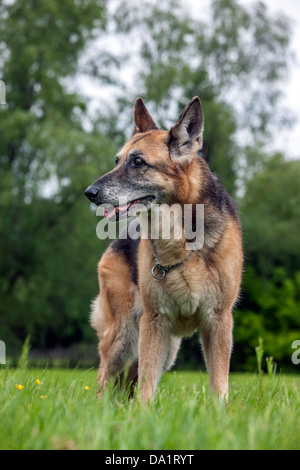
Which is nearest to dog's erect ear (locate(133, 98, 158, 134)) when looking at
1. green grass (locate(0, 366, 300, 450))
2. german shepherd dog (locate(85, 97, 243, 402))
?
german shepherd dog (locate(85, 97, 243, 402))

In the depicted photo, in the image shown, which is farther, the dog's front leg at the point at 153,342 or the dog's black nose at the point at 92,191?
the dog's front leg at the point at 153,342

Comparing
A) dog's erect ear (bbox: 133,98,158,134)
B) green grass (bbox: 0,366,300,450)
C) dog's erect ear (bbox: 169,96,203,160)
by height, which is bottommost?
green grass (bbox: 0,366,300,450)

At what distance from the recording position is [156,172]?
4.16 meters

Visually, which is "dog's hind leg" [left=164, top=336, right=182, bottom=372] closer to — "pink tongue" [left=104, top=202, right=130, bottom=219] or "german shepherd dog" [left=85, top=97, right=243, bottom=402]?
"german shepherd dog" [left=85, top=97, right=243, bottom=402]

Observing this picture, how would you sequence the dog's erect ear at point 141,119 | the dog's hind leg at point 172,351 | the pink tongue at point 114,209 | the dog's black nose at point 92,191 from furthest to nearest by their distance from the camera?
the dog's hind leg at point 172,351 < the dog's erect ear at point 141,119 < the pink tongue at point 114,209 < the dog's black nose at point 92,191

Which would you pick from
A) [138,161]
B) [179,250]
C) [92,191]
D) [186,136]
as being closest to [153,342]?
[179,250]

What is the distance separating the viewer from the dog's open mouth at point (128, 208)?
4.12 m

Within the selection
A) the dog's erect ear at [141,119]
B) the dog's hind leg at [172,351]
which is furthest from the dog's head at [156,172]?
the dog's hind leg at [172,351]

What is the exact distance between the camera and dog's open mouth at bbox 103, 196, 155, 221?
4125 mm

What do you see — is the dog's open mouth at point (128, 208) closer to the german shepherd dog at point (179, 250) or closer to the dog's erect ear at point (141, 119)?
the german shepherd dog at point (179, 250)

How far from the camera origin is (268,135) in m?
23.5

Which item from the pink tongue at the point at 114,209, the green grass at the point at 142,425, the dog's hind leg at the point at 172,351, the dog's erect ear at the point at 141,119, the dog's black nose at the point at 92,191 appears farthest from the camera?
the dog's hind leg at the point at 172,351
